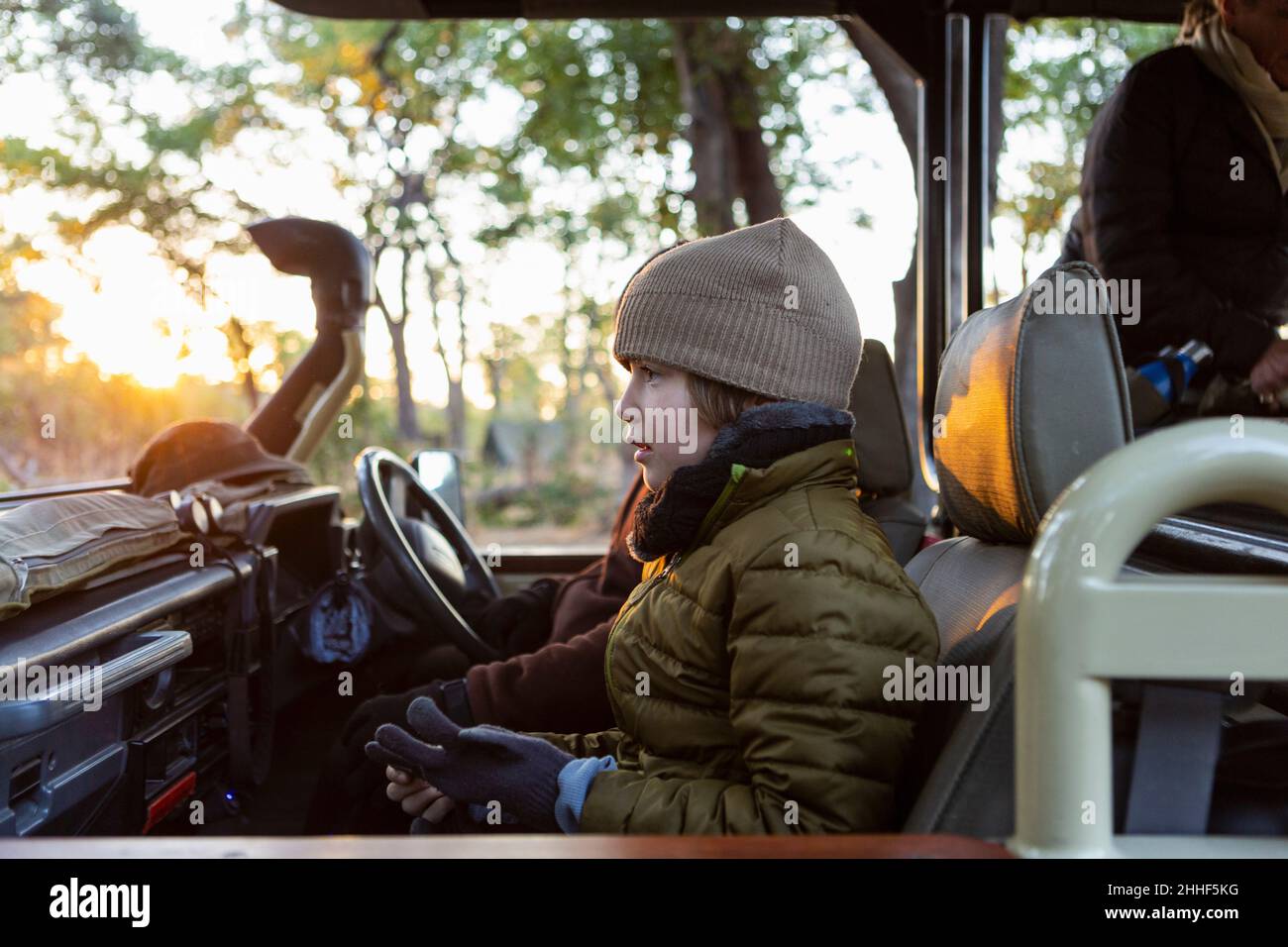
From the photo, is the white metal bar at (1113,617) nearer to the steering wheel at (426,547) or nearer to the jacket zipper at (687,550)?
the jacket zipper at (687,550)

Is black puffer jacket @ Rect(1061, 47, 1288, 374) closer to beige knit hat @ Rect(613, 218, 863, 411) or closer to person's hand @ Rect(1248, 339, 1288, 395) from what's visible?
person's hand @ Rect(1248, 339, 1288, 395)

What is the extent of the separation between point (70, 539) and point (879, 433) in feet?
4.69

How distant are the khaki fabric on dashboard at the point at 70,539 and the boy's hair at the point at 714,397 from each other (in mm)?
898

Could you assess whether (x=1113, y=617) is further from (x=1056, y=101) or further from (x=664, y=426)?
(x=1056, y=101)

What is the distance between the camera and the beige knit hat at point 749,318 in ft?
4.62

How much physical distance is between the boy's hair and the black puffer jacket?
1077mm

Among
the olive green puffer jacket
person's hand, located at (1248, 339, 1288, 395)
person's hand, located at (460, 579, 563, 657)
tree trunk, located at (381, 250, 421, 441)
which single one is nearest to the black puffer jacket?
person's hand, located at (1248, 339, 1288, 395)

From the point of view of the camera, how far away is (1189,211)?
84.4 inches

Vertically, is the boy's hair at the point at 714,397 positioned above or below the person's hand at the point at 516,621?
above

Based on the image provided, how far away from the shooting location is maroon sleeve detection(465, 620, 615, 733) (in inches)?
73.8

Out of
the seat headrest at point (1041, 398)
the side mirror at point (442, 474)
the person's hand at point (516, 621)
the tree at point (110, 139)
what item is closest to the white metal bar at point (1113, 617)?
the seat headrest at point (1041, 398)

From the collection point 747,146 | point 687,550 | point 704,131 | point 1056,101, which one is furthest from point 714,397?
point 1056,101

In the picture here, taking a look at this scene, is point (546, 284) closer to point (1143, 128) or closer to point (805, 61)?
point (805, 61)
